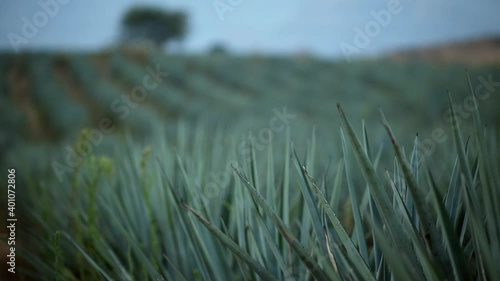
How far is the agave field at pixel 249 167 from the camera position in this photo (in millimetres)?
405

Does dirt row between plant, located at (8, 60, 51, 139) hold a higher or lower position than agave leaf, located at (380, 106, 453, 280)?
higher

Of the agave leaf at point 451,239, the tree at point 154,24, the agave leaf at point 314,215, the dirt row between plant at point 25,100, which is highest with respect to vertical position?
the tree at point 154,24

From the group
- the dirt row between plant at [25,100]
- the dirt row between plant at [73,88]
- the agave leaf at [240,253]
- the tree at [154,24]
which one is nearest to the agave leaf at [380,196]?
the agave leaf at [240,253]

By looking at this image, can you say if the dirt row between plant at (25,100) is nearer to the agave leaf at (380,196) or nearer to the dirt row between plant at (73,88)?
the dirt row between plant at (73,88)

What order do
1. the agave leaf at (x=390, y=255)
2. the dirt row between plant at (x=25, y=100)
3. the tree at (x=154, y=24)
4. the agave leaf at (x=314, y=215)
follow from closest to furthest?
the agave leaf at (x=390, y=255) → the agave leaf at (x=314, y=215) → the dirt row between plant at (x=25, y=100) → the tree at (x=154, y=24)

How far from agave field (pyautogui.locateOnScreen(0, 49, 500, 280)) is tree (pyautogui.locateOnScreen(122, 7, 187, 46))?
27.1 feet

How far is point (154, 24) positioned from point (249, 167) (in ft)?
55.6

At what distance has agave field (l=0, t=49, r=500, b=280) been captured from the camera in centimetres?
41

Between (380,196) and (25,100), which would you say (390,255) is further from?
(25,100)

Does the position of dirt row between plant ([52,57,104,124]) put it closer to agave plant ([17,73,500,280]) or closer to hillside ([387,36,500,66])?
agave plant ([17,73,500,280])

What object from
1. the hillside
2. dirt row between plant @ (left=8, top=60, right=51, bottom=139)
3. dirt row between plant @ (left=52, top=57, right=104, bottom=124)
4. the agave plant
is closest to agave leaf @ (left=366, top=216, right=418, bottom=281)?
the agave plant

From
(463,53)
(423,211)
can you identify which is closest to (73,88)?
(423,211)

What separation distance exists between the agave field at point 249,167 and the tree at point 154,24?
326 inches

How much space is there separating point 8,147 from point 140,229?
3.06 metres
